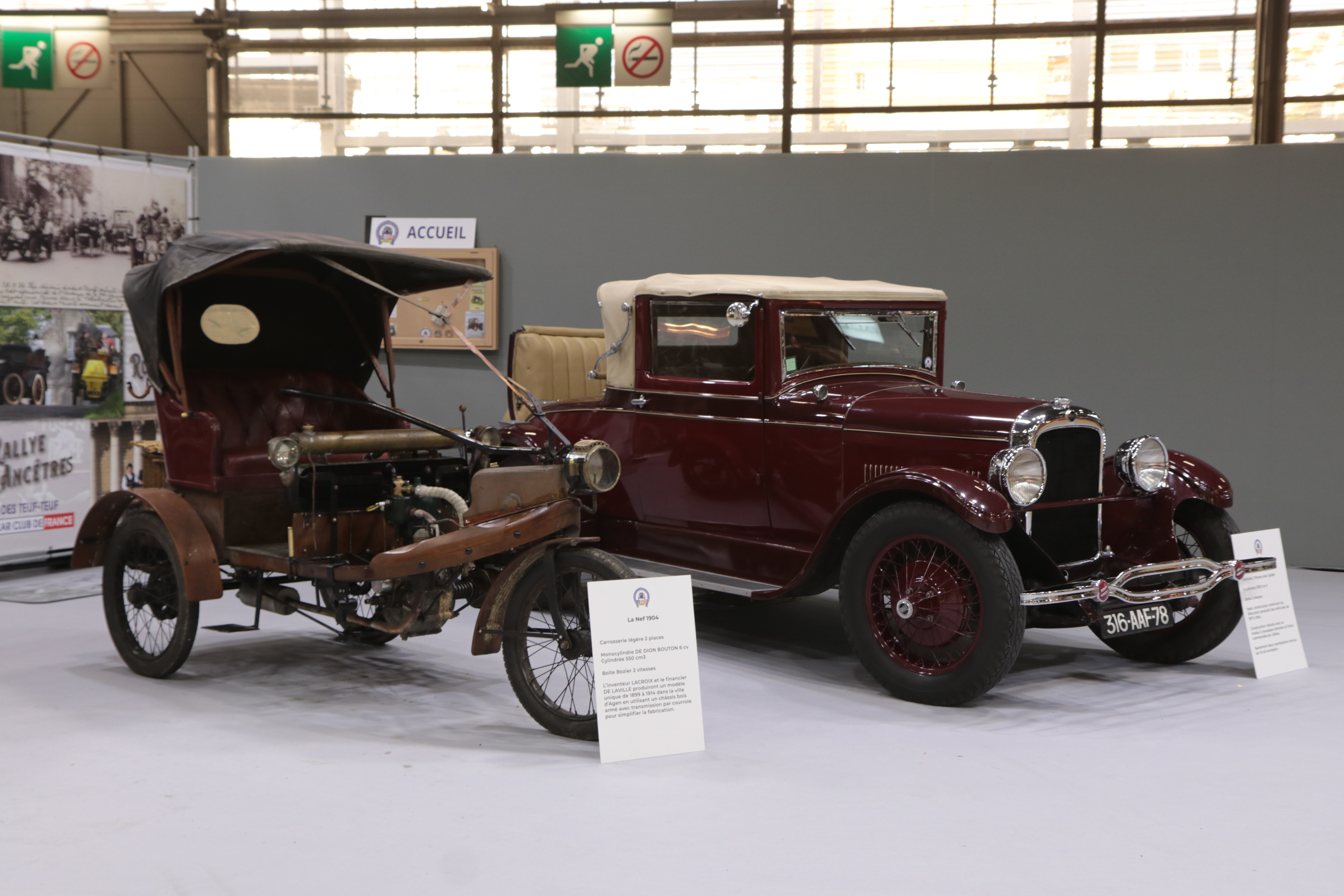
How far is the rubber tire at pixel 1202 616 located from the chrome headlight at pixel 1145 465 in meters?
0.24

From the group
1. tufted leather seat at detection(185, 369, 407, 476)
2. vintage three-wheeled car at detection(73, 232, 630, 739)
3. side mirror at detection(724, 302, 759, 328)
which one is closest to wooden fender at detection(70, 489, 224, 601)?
vintage three-wheeled car at detection(73, 232, 630, 739)

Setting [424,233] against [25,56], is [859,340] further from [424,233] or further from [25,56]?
[25,56]

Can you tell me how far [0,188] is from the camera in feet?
21.9

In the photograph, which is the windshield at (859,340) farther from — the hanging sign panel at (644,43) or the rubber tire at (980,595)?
the hanging sign panel at (644,43)

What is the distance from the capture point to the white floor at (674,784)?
9.53 feet

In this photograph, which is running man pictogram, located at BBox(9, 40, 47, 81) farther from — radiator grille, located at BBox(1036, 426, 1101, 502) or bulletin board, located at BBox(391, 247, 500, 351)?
radiator grille, located at BBox(1036, 426, 1101, 502)

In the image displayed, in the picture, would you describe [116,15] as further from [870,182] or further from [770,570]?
[770,570]

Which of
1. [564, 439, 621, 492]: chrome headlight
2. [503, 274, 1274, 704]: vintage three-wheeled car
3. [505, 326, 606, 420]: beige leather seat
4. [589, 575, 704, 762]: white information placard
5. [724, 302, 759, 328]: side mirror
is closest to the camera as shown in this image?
[589, 575, 704, 762]: white information placard

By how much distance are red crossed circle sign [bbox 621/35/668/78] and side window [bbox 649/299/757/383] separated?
11.4 feet

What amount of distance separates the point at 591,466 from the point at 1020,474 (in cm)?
164

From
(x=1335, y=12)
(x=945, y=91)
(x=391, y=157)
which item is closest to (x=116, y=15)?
(x=391, y=157)

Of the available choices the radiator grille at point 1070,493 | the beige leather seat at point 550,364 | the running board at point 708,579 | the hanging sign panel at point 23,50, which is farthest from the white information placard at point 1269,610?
the hanging sign panel at point 23,50

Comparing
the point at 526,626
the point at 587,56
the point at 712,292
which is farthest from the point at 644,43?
the point at 526,626

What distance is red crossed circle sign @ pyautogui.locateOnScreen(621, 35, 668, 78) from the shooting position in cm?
837
